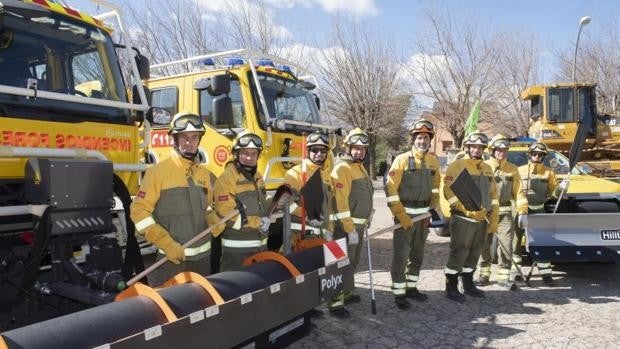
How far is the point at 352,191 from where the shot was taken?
5.55 m

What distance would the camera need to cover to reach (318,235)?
5141 millimetres

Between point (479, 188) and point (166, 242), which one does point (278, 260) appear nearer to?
point (166, 242)

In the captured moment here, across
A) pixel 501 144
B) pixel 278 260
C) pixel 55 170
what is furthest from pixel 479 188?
pixel 55 170

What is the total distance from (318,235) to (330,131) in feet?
9.89

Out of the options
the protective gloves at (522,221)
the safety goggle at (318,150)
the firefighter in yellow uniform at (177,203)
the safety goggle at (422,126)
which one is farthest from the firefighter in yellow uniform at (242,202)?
the protective gloves at (522,221)

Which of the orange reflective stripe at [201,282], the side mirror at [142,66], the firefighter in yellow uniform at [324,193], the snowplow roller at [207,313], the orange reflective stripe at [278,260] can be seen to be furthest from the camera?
the firefighter in yellow uniform at [324,193]

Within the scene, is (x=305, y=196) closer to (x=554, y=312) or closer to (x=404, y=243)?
(x=404, y=243)

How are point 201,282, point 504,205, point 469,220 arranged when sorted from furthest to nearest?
point 504,205 < point 469,220 < point 201,282

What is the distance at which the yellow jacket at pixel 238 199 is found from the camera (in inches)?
163

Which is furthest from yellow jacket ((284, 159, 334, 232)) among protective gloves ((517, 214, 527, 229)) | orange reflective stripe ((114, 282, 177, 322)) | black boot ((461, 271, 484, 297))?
protective gloves ((517, 214, 527, 229))

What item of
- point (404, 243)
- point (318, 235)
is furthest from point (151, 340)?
point (404, 243)

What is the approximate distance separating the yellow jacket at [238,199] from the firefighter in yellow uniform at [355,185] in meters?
1.21

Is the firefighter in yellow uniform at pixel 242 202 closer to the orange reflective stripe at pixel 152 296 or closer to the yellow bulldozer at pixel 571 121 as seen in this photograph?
the orange reflective stripe at pixel 152 296

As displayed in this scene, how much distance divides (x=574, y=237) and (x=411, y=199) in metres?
2.30
